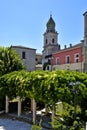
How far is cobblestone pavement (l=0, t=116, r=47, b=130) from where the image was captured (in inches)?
690

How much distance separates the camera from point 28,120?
1956 cm

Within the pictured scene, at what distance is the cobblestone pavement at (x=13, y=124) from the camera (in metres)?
17.5

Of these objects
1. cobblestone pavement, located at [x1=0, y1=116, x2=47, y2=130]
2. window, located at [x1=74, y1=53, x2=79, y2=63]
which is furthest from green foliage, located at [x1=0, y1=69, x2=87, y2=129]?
window, located at [x1=74, y1=53, x2=79, y2=63]

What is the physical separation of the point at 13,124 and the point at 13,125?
1.13 ft

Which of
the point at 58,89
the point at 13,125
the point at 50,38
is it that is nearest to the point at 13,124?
the point at 13,125

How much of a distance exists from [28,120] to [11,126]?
177 cm

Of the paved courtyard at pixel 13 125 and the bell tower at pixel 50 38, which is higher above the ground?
the bell tower at pixel 50 38

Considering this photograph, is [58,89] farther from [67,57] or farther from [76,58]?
[67,57]

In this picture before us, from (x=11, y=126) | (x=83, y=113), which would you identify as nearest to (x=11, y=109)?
(x=11, y=126)

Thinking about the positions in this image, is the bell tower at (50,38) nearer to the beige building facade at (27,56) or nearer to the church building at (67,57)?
the church building at (67,57)

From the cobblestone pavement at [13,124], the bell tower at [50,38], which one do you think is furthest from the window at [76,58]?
the cobblestone pavement at [13,124]

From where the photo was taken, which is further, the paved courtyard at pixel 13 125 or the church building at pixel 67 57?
the church building at pixel 67 57

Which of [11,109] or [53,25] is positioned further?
[53,25]

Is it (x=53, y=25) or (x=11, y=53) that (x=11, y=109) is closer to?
(x=11, y=53)
